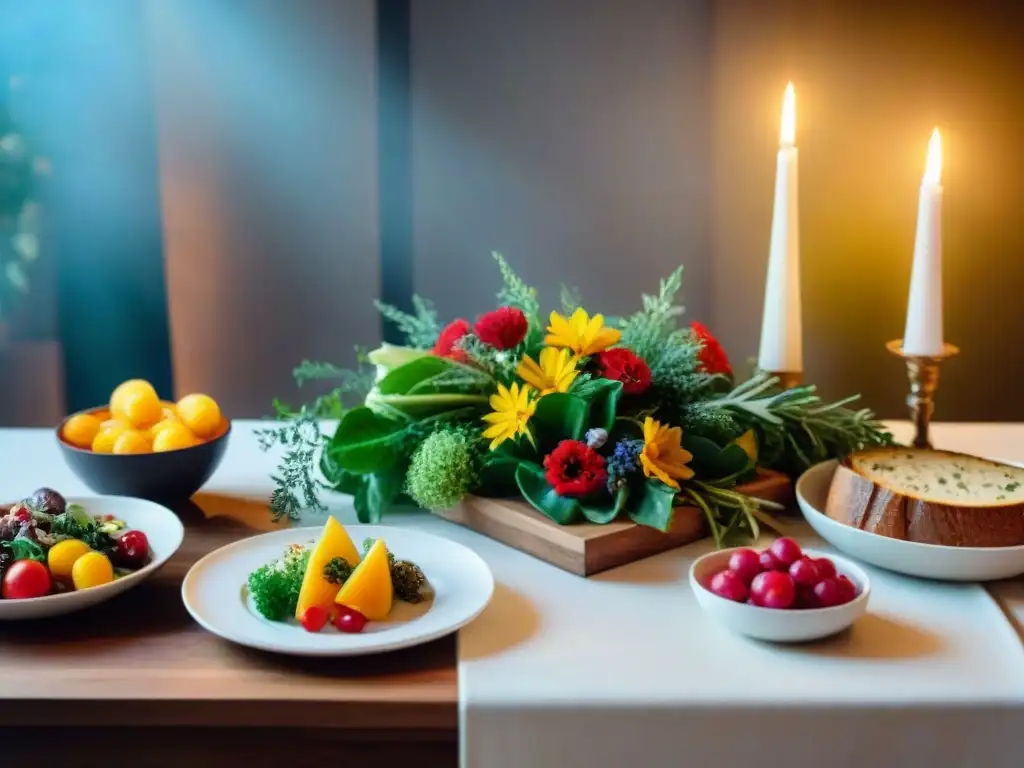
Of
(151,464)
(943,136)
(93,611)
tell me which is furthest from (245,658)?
(943,136)

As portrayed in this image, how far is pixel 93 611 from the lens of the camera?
0.89 m

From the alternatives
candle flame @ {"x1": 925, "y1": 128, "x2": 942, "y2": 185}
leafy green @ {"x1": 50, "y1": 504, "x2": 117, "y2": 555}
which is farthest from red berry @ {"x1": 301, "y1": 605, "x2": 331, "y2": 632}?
candle flame @ {"x1": 925, "y1": 128, "x2": 942, "y2": 185}

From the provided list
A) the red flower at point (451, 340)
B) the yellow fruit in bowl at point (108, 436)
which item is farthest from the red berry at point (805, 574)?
the yellow fruit in bowl at point (108, 436)

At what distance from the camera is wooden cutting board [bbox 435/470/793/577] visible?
982 millimetres

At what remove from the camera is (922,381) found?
1207 mm

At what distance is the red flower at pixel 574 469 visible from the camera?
39.7 inches

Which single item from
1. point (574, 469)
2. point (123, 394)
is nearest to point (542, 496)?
point (574, 469)

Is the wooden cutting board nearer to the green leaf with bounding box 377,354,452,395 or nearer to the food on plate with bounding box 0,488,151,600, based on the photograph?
the green leaf with bounding box 377,354,452,395

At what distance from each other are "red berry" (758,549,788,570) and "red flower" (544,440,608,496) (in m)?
0.20

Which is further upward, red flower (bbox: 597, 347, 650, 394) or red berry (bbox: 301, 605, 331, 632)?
red flower (bbox: 597, 347, 650, 394)

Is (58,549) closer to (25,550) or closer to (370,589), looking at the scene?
(25,550)

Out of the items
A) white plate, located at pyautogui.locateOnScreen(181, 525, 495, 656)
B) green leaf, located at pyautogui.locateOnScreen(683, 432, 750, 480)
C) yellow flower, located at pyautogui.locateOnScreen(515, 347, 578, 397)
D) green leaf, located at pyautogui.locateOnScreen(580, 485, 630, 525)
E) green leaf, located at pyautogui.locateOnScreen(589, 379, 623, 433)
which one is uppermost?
yellow flower, located at pyautogui.locateOnScreen(515, 347, 578, 397)

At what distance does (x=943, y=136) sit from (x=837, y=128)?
0.65ft

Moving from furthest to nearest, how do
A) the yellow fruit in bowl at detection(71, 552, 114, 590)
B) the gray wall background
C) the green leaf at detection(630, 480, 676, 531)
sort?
the gray wall background → the green leaf at detection(630, 480, 676, 531) → the yellow fruit in bowl at detection(71, 552, 114, 590)
